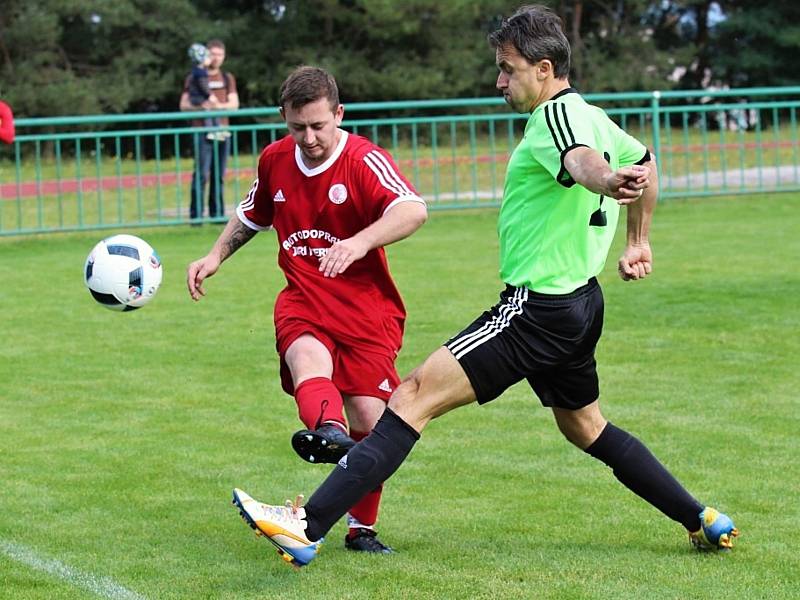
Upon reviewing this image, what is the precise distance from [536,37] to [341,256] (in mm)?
1000

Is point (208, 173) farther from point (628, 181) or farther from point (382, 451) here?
point (628, 181)

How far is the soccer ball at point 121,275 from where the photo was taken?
633 centimetres

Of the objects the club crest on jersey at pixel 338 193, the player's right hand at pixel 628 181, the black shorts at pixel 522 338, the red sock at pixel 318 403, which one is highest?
the player's right hand at pixel 628 181

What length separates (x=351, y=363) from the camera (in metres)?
5.65

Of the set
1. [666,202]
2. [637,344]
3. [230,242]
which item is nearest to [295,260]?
[230,242]

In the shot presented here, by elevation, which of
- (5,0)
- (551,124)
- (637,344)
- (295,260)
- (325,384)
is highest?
(5,0)

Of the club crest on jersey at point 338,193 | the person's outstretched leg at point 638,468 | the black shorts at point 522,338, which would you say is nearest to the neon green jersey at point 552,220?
the black shorts at point 522,338

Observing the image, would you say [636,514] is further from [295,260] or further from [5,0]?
[5,0]

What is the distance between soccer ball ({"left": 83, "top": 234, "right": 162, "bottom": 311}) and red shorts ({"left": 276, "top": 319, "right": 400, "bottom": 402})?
0.96 m

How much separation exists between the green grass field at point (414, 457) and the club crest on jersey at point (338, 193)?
1.34 metres

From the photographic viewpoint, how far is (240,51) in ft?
121

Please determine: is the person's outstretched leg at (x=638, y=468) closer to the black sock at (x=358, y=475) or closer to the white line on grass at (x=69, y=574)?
the black sock at (x=358, y=475)

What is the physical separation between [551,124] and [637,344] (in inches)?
209

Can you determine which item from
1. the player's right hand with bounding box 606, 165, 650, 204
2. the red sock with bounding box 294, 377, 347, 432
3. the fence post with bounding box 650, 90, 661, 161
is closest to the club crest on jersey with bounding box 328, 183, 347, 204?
the red sock with bounding box 294, 377, 347, 432
